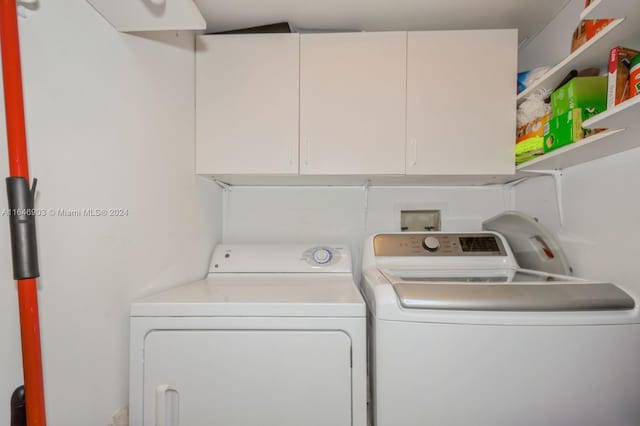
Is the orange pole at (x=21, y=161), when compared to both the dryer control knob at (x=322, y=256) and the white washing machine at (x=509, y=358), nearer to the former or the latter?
the white washing machine at (x=509, y=358)

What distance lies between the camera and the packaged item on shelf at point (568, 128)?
1010 mm

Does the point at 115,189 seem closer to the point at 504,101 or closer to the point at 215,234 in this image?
the point at 215,234

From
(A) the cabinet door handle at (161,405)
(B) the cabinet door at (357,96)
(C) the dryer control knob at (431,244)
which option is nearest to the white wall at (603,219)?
(C) the dryer control knob at (431,244)

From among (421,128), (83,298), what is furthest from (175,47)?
(421,128)

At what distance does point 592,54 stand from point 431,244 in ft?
3.12

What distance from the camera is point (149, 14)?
87 cm

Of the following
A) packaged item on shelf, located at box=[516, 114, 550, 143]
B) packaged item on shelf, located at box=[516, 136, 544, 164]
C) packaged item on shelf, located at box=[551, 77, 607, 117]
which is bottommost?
packaged item on shelf, located at box=[516, 136, 544, 164]

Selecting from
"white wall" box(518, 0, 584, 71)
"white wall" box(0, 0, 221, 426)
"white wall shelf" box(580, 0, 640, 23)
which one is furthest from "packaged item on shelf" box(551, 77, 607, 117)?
"white wall" box(0, 0, 221, 426)

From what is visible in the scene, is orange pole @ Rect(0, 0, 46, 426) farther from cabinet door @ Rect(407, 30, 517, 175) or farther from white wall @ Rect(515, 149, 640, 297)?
white wall @ Rect(515, 149, 640, 297)

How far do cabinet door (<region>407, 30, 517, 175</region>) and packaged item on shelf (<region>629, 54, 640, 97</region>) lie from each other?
20.4 inches

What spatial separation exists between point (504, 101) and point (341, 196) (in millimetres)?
971

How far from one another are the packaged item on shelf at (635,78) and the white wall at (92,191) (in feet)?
5.14

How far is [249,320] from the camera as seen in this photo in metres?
0.91

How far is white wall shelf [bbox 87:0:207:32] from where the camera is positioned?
0.82 meters
